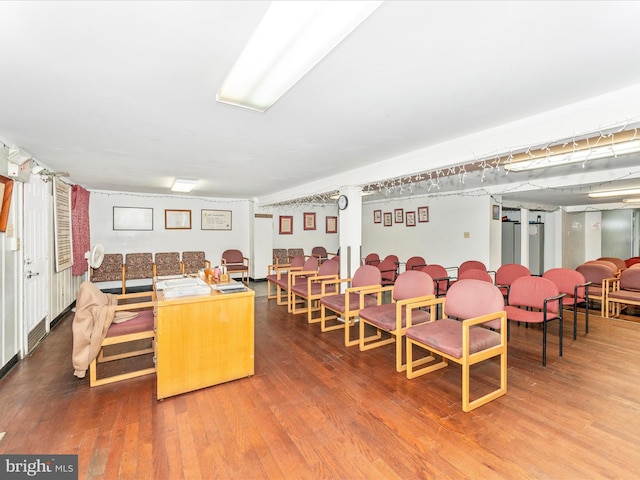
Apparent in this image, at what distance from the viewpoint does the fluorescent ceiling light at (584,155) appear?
8.09ft

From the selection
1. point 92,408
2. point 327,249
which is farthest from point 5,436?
point 327,249

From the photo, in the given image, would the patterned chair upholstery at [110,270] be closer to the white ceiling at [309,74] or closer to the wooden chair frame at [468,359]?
the white ceiling at [309,74]

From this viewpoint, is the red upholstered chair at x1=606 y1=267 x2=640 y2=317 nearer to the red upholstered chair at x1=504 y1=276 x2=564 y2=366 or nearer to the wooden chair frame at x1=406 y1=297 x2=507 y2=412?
the red upholstered chair at x1=504 y1=276 x2=564 y2=366

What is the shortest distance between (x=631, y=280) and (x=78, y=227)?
29.0 feet

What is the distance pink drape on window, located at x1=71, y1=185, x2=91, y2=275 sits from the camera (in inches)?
199

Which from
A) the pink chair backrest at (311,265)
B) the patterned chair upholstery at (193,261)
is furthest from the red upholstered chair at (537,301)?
the patterned chair upholstery at (193,261)

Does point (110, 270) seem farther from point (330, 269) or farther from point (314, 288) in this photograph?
point (330, 269)

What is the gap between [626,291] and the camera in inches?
179

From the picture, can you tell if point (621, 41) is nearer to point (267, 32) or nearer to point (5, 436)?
point (267, 32)

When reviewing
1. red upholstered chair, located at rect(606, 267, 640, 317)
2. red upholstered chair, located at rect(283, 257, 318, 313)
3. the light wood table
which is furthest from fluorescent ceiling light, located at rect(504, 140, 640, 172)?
red upholstered chair, located at rect(283, 257, 318, 313)

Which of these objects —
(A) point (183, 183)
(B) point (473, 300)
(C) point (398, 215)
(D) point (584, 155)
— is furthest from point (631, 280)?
(A) point (183, 183)

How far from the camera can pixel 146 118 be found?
241 cm

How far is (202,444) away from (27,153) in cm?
370

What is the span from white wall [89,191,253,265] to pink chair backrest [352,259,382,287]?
15.2 ft
